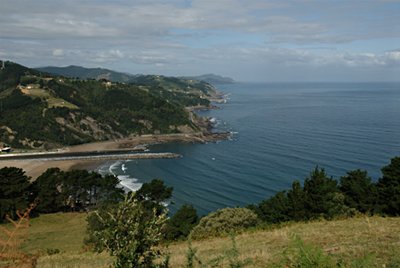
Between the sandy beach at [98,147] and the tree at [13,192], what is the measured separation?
42.0 metres

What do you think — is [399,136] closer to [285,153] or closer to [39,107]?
[285,153]

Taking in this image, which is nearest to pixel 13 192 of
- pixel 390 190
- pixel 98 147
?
pixel 390 190

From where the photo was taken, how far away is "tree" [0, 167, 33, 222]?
2590 inches

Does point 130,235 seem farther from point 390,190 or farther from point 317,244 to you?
point 390,190

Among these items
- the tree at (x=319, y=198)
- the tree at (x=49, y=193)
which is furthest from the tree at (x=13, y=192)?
the tree at (x=319, y=198)

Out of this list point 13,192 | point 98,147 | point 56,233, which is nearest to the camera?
point 56,233

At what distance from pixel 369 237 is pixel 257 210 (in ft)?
98.8

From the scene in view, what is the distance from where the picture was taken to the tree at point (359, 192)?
39.3 meters

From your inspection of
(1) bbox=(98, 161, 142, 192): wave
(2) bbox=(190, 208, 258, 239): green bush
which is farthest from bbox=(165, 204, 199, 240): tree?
(1) bbox=(98, 161, 142, 192): wave

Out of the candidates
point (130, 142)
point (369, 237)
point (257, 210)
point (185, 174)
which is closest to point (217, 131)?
point (130, 142)

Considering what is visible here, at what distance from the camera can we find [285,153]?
400 feet

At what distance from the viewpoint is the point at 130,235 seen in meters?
9.63

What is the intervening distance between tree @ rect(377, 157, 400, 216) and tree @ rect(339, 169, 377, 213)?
91 cm

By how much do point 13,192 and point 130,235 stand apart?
67431 mm
